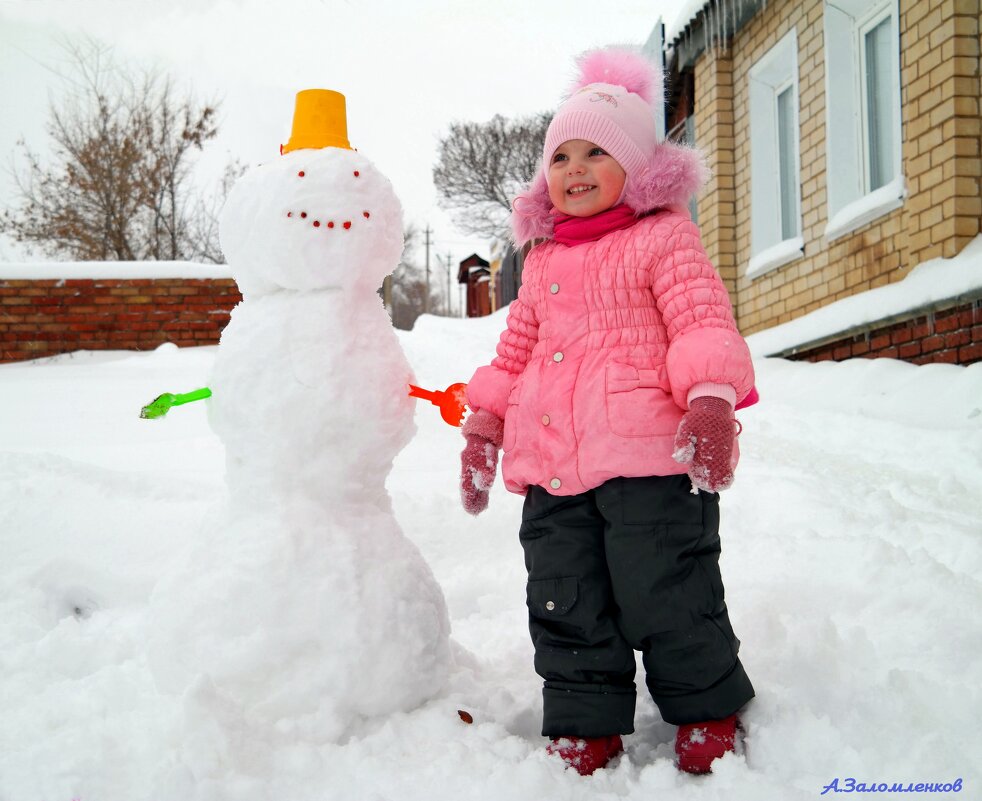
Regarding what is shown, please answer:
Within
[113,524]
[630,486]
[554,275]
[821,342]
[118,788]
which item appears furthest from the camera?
[821,342]

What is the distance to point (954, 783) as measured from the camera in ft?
4.53

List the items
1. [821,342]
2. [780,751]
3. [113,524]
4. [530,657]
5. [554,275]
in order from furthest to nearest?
1. [821,342]
2. [113,524]
3. [530,657]
4. [554,275]
5. [780,751]

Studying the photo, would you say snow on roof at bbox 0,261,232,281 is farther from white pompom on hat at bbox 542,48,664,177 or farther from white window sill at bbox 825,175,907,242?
white pompom on hat at bbox 542,48,664,177

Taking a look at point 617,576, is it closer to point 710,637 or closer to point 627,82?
point 710,637

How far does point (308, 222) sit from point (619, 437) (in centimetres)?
81

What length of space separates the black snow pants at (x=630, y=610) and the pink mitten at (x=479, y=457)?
0.58 feet

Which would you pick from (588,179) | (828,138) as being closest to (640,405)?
(588,179)

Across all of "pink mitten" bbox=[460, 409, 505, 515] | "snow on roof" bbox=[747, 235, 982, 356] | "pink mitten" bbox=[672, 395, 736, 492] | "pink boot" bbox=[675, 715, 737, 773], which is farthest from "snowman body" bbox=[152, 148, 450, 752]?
"snow on roof" bbox=[747, 235, 982, 356]

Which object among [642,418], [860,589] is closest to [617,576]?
[642,418]

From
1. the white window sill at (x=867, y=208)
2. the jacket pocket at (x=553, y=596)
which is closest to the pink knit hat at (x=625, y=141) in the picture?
the jacket pocket at (x=553, y=596)

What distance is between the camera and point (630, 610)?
5.35 ft

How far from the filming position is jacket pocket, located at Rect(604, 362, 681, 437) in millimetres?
1601

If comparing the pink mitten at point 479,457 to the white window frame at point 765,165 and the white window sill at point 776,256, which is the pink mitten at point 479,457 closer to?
the white window sill at point 776,256

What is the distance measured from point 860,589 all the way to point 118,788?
1.78 m
